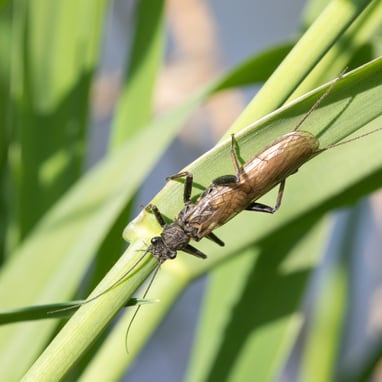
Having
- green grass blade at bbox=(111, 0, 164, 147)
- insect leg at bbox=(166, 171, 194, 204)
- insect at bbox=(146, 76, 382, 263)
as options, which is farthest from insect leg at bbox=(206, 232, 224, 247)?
green grass blade at bbox=(111, 0, 164, 147)

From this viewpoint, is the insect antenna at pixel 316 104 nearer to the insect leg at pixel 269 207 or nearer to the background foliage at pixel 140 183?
the background foliage at pixel 140 183

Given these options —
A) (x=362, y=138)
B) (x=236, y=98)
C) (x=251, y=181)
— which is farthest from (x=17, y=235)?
(x=236, y=98)

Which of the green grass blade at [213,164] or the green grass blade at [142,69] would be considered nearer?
the green grass blade at [213,164]

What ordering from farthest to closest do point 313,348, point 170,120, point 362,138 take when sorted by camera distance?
1. point 313,348
2. point 170,120
3. point 362,138

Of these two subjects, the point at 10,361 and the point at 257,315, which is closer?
the point at 10,361

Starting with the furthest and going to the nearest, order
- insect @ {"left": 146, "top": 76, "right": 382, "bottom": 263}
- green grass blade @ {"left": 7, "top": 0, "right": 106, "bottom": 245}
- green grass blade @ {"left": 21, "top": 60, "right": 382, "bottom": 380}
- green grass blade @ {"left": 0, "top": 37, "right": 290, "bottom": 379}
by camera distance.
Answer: green grass blade @ {"left": 7, "top": 0, "right": 106, "bottom": 245} < green grass blade @ {"left": 0, "top": 37, "right": 290, "bottom": 379} < insect @ {"left": 146, "top": 76, "right": 382, "bottom": 263} < green grass blade @ {"left": 21, "top": 60, "right": 382, "bottom": 380}

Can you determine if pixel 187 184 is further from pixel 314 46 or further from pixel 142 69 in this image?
pixel 142 69

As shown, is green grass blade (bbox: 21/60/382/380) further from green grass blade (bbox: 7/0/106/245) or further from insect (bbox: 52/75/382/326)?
green grass blade (bbox: 7/0/106/245)

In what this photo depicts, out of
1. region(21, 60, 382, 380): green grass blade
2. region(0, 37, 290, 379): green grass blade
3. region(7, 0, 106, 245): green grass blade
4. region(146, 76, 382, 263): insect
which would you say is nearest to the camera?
region(21, 60, 382, 380): green grass blade

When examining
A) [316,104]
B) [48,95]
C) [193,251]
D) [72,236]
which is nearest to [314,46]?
[316,104]

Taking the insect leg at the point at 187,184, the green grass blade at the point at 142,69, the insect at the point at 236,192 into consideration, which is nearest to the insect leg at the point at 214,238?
the insect at the point at 236,192

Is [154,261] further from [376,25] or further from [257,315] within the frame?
[257,315]
